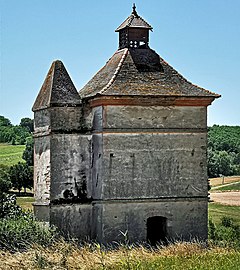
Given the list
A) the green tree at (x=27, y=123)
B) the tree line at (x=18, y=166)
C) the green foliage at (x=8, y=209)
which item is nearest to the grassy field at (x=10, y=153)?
the tree line at (x=18, y=166)

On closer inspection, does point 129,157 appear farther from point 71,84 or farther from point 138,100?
point 71,84

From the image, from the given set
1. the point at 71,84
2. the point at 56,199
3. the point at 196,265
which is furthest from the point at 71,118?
the point at 196,265

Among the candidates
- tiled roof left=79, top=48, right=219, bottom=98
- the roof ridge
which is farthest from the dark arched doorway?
the roof ridge

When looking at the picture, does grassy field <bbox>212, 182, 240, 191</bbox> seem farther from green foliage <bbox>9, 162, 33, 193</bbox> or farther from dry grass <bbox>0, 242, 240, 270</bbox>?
dry grass <bbox>0, 242, 240, 270</bbox>

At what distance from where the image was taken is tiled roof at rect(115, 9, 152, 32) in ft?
78.1

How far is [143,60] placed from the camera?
76.9ft

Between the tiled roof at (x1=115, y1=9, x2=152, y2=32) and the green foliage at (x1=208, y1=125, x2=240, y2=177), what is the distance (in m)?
47.1

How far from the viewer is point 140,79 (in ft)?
74.2

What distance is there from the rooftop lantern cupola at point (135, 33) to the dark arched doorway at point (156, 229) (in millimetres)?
6417

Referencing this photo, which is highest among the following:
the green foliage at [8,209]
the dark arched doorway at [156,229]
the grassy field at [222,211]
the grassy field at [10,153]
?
the grassy field at [10,153]

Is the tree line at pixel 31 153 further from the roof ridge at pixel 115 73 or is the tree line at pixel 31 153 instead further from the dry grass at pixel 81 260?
the dry grass at pixel 81 260

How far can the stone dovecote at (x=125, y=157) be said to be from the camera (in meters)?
21.8

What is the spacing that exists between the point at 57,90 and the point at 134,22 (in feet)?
13.1

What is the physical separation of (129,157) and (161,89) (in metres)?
2.63
